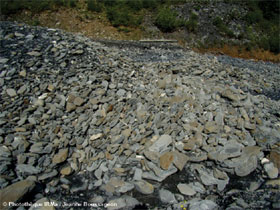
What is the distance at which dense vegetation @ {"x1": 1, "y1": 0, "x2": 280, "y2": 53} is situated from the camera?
1675 cm

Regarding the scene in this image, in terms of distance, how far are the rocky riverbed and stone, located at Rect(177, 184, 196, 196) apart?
0.02 meters

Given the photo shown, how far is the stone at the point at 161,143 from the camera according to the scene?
4168 millimetres

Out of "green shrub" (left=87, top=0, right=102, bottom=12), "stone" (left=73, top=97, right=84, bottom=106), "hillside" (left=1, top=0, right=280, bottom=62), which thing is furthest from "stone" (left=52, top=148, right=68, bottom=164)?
"green shrub" (left=87, top=0, right=102, bottom=12)

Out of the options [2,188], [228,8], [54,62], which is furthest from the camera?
[228,8]

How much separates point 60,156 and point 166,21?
15264 mm

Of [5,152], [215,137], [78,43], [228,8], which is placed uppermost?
[228,8]

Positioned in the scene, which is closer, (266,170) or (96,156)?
(266,170)

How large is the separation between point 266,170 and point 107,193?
2.90 m

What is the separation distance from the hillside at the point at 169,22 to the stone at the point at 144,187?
1371 centimetres

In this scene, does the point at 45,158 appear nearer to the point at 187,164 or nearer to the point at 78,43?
the point at 187,164

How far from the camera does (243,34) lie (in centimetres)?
1741

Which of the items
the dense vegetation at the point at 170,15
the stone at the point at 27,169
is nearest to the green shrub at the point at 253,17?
the dense vegetation at the point at 170,15

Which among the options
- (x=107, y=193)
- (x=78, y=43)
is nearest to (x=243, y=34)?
(x=78, y=43)

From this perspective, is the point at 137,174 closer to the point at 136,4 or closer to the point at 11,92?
the point at 11,92
